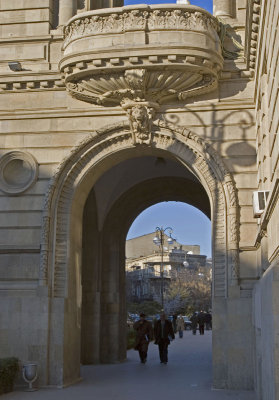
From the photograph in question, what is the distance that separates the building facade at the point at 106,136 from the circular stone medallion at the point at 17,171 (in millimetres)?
28

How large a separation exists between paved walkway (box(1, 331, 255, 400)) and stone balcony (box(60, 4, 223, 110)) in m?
6.75

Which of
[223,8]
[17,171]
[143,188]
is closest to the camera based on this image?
[17,171]

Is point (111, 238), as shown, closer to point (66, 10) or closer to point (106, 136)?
point (106, 136)

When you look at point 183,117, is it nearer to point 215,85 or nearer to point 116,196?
point 215,85

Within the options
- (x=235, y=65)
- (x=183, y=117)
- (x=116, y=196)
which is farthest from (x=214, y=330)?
(x=116, y=196)

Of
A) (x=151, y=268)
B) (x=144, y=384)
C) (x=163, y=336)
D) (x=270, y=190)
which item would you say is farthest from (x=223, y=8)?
(x=151, y=268)

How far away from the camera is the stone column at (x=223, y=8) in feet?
54.2

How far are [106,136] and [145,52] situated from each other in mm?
2291

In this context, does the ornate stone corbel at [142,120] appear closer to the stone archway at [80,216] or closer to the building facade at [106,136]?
the building facade at [106,136]

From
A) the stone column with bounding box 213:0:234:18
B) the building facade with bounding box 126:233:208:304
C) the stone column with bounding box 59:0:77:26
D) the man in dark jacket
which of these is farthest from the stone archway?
the building facade with bounding box 126:233:208:304

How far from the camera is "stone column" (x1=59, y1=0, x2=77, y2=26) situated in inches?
672

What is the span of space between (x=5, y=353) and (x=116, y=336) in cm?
611

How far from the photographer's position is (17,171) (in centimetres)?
1625

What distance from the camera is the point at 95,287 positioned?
2055 centimetres
